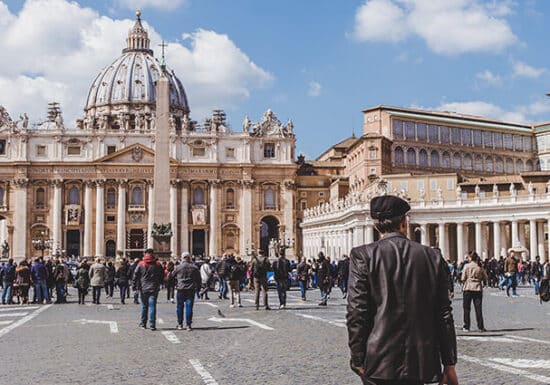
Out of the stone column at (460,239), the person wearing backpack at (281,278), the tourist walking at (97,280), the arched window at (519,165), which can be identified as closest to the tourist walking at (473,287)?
the person wearing backpack at (281,278)

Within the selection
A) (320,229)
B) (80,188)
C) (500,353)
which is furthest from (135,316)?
(80,188)

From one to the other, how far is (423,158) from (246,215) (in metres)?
19.3

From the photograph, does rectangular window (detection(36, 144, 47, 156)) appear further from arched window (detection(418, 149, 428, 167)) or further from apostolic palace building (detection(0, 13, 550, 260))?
arched window (detection(418, 149, 428, 167))

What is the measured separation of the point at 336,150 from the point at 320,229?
76.6 feet

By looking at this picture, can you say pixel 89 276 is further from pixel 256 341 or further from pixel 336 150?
pixel 336 150

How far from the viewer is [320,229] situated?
7725 centimetres

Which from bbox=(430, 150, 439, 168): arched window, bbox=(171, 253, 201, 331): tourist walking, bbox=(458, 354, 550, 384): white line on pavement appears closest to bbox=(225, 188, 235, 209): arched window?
bbox=(430, 150, 439, 168): arched window

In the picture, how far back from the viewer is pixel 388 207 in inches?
191

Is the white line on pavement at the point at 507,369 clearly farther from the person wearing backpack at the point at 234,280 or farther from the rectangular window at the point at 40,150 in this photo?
the rectangular window at the point at 40,150

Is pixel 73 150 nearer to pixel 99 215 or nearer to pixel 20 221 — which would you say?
pixel 99 215

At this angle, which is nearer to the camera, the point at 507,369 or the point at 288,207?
the point at 507,369

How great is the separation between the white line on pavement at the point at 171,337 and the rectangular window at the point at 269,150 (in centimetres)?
7533

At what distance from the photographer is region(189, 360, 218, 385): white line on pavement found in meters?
8.79

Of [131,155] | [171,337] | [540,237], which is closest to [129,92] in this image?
[131,155]
